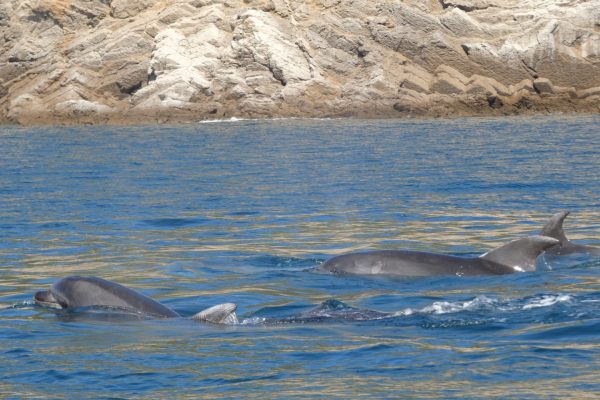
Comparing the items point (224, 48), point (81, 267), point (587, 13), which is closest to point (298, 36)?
point (224, 48)

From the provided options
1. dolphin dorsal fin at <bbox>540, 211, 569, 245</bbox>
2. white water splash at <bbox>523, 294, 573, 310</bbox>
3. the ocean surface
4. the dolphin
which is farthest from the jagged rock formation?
the dolphin

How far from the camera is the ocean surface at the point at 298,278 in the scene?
28.7 feet

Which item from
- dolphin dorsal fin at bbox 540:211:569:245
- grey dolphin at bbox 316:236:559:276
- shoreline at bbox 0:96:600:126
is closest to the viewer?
grey dolphin at bbox 316:236:559:276

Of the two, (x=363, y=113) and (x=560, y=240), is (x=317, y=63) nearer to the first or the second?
(x=363, y=113)

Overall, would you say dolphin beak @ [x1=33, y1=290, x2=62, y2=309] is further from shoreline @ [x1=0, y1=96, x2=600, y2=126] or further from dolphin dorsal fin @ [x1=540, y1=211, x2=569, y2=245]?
shoreline @ [x1=0, y1=96, x2=600, y2=126]

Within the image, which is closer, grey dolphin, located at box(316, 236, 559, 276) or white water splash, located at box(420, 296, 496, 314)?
white water splash, located at box(420, 296, 496, 314)

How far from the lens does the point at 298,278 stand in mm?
13664

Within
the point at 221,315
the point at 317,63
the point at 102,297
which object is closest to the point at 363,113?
the point at 317,63

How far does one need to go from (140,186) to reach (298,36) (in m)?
37.1

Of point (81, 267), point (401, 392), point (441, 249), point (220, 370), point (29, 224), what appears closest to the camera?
point (401, 392)

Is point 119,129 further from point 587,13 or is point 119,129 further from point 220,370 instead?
point 220,370

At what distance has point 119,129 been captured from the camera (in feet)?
169

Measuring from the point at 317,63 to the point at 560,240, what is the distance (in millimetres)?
46283

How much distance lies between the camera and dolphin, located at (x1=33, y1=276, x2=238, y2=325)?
10625 millimetres
